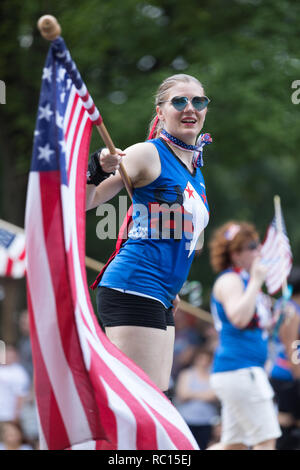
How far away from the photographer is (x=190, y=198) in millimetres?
3904

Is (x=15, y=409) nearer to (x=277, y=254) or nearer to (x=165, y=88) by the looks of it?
(x=277, y=254)

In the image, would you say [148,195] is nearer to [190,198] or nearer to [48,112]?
[190,198]

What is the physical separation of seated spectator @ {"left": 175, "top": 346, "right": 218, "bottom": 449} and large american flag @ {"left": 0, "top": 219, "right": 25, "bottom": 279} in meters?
2.58

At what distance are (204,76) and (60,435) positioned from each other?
27.4ft

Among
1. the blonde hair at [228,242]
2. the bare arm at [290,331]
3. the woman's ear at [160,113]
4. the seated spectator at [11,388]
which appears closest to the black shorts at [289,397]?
the bare arm at [290,331]

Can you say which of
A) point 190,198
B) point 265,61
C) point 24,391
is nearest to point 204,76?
point 265,61

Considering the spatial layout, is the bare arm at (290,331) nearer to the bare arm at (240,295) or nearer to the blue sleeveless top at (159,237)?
the bare arm at (240,295)

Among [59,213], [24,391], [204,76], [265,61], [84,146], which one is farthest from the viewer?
[265,61]

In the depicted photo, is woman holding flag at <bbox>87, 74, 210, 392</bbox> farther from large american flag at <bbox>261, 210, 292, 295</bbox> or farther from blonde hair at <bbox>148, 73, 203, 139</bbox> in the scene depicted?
large american flag at <bbox>261, 210, 292, 295</bbox>

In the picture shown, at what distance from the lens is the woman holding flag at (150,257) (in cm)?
377

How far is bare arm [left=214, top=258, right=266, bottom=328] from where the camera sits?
620 cm

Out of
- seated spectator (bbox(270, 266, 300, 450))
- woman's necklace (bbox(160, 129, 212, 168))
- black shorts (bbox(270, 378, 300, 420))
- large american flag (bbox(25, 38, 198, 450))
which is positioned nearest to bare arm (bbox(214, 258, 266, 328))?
seated spectator (bbox(270, 266, 300, 450))

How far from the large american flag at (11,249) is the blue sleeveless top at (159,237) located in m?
4.65
